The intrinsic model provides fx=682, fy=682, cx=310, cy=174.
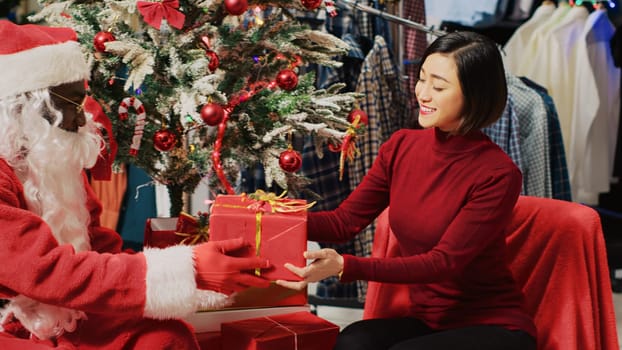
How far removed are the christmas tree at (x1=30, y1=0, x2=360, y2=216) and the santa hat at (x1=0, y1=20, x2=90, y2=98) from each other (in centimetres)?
28

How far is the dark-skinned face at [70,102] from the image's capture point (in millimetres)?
1751

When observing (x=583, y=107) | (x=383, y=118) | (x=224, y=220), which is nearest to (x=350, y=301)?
(x=383, y=118)

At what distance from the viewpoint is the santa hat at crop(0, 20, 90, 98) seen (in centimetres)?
168

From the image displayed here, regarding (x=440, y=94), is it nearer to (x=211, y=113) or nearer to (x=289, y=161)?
(x=289, y=161)

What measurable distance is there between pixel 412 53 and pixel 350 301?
1.39m

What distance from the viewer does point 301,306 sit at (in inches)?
89.0

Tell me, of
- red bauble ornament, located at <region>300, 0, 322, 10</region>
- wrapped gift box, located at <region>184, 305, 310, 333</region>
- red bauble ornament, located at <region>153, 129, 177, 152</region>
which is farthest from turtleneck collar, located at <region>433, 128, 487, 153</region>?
red bauble ornament, located at <region>153, 129, 177, 152</region>

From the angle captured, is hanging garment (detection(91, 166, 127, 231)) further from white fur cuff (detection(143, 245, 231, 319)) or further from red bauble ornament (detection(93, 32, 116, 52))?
white fur cuff (detection(143, 245, 231, 319))

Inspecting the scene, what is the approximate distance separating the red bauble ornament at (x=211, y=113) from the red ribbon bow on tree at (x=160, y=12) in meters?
0.26

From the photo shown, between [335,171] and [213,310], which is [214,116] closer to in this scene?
[213,310]

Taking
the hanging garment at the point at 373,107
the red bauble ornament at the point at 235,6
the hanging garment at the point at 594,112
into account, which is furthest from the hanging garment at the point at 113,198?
the hanging garment at the point at 594,112

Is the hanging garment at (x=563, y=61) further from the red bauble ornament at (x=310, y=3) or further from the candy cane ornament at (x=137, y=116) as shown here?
the candy cane ornament at (x=137, y=116)

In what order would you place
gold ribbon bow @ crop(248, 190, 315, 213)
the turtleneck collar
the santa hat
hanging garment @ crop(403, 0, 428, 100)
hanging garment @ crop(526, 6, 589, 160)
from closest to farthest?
the santa hat → gold ribbon bow @ crop(248, 190, 315, 213) → the turtleneck collar → hanging garment @ crop(403, 0, 428, 100) → hanging garment @ crop(526, 6, 589, 160)

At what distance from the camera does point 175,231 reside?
2285mm
